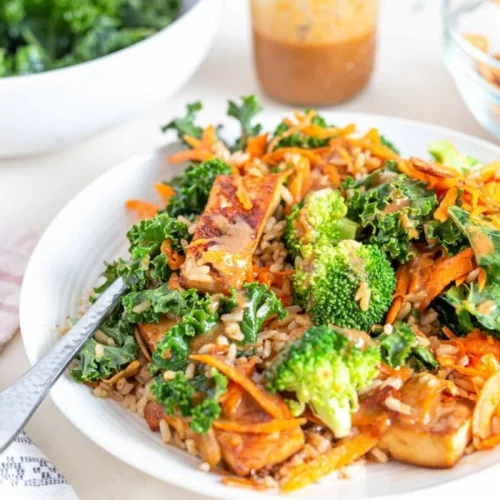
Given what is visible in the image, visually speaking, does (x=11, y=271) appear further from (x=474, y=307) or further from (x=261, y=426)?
(x=474, y=307)

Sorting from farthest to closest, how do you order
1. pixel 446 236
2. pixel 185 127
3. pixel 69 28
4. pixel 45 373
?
pixel 69 28 < pixel 185 127 < pixel 446 236 < pixel 45 373

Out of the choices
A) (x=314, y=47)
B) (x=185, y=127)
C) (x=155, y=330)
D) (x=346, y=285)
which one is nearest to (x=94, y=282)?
(x=155, y=330)

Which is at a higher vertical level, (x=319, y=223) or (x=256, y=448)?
(x=319, y=223)

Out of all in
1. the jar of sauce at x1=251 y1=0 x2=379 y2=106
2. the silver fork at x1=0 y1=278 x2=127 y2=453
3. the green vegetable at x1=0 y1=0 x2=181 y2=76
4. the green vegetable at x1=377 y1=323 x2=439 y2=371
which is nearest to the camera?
the silver fork at x1=0 y1=278 x2=127 y2=453

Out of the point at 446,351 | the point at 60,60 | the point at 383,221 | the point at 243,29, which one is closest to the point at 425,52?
the point at 243,29

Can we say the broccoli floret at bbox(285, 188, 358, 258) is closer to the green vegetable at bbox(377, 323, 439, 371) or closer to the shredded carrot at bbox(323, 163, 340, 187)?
the shredded carrot at bbox(323, 163, 340, 187)

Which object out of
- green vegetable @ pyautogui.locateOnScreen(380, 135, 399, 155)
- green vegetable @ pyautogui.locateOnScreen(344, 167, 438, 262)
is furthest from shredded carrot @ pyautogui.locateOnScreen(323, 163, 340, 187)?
green vegetable @ pyautogui.locateOnScreen(380, 135, 399, 155)
